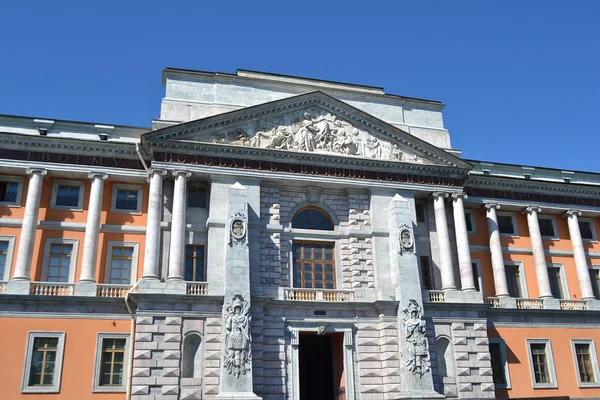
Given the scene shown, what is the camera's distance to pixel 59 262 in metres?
31.5

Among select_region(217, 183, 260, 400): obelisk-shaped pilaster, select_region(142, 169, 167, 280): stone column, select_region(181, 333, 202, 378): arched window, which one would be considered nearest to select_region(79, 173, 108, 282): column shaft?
select_region(142, 169, 167, 280): stone column

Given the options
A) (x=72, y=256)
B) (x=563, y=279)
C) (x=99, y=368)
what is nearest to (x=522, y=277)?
(x=563, y=279)

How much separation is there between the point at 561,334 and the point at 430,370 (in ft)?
36.1

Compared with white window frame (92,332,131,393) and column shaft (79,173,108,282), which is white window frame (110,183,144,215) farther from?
white window frame (92,332,131,393)

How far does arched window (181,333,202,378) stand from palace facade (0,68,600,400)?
0.30ft

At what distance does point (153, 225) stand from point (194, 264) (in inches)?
119

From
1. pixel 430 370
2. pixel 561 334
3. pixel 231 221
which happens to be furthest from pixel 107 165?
pixel 561 334

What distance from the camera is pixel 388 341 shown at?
Answer: 3112 centimetres

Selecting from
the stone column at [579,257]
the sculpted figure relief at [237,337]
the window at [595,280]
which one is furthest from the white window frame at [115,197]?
the window at [595,280]

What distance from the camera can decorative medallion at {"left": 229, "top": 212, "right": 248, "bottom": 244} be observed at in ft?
98.8

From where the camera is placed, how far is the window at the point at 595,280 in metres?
39.6

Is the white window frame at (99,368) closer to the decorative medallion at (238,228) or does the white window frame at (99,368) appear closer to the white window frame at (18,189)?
the decorative medallion at (238,228)

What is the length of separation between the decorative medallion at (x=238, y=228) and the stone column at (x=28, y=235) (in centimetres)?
1033

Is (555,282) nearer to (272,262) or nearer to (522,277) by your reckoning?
(522,277)
